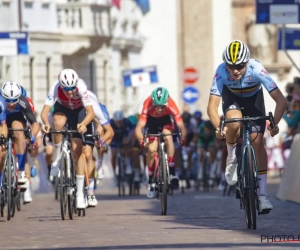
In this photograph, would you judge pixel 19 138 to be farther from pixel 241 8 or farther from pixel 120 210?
pixel 241 8

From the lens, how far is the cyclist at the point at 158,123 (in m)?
21.0

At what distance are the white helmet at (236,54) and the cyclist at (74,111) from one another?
3457 mm

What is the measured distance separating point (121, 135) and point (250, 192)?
639 inches

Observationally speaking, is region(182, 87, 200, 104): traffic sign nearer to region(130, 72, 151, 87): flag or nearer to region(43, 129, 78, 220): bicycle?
region(130, 72, 151, 87): flag

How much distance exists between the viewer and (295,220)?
671 inches

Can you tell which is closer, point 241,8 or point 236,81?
point 236,81

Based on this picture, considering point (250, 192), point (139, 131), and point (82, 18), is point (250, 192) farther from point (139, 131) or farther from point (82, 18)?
point (82, 18)

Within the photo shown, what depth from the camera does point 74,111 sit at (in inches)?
756

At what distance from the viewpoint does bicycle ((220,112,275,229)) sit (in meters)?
15.0

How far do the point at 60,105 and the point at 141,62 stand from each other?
4767 centimetres

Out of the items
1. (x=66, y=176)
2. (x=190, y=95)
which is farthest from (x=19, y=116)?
(x=190, y=95)

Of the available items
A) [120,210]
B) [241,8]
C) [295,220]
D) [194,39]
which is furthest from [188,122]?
[194,39]

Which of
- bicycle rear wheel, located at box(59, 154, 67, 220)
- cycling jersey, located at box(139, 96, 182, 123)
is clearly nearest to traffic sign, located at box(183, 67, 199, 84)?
cycling jersey, located at box(139, 96, 182, 123)

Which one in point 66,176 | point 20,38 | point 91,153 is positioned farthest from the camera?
point 20,38
